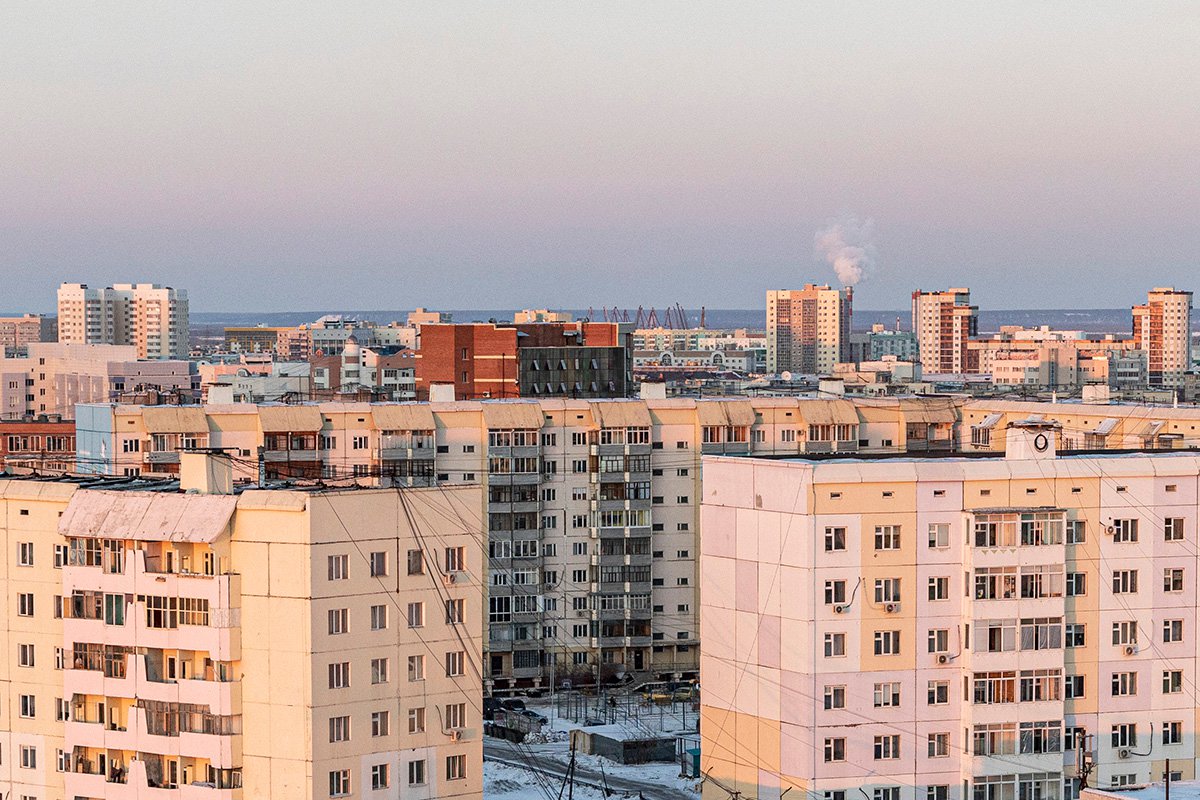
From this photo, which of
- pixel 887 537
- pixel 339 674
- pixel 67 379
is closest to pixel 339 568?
pixel 339 674

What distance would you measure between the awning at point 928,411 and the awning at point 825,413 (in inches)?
76.9

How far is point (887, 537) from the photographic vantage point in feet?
137

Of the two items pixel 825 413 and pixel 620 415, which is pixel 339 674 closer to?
pixel 620 415

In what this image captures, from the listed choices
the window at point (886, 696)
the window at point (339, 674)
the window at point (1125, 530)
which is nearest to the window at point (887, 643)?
the window at point (886, 696)

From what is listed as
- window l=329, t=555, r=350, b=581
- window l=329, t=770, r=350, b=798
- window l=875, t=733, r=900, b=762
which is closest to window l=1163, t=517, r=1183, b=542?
window l=875, t=733, r=900, b=762

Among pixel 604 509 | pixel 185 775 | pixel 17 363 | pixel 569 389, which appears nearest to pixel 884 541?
pixel 185 775

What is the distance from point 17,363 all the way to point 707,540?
123 metres

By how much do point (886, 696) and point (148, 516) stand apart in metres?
14.2

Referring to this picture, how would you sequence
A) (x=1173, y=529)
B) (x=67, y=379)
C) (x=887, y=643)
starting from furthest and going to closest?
(x=67, y=379) < (x=1173, y=529) < (x=887, y=643)

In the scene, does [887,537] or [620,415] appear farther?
[620,415]

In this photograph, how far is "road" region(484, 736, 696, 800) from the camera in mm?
54219

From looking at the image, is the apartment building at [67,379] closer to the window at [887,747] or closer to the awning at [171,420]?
the awning at [171,420]

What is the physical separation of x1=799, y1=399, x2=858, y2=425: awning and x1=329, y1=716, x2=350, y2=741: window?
126ft

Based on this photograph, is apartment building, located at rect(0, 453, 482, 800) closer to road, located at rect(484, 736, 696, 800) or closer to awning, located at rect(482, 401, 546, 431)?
road, located at rect(484, 736, 696, 800)
